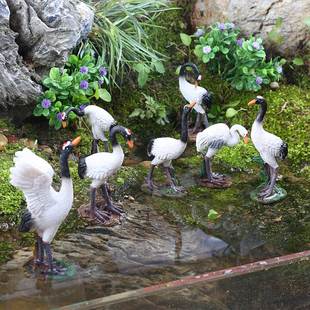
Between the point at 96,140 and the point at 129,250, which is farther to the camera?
the point at 96,140

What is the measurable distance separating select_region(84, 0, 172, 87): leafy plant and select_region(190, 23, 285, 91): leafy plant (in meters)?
0.48

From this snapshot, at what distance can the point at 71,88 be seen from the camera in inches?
212

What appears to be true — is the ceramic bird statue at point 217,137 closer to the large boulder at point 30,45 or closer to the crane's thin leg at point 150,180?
the crane's thin leg at point 150,180

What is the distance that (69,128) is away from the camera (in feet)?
18.6

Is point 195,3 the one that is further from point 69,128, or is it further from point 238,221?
point 238,221

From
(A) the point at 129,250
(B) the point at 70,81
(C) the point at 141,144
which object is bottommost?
(C) the point at 141,144

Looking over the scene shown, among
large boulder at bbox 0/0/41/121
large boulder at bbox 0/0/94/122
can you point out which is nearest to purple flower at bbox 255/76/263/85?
large boulder at bbox 0/0/94/122

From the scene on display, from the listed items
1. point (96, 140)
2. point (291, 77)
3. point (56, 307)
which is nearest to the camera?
point (56, 307)

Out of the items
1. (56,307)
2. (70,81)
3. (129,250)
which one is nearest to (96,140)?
(70,81)

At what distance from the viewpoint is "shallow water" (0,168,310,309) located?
12.5ft

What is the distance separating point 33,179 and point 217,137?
1.66m

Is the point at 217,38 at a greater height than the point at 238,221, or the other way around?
the point at 217,38

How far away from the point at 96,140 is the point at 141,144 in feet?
3.14

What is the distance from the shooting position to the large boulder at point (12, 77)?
16.8ft
